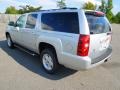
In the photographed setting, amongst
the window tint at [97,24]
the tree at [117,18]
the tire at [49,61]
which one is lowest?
the tree at [117,18]

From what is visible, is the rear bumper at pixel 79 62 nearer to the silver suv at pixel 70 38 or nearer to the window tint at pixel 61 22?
the silver suv at pixel 70 38

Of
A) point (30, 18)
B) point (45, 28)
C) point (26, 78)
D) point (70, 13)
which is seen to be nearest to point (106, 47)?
point (70, 13)

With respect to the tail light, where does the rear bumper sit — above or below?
below

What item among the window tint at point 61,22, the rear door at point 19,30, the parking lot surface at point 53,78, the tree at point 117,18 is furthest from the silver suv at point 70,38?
the tree at point 117,18

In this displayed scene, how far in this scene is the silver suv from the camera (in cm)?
436

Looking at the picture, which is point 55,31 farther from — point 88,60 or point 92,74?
point 92,74

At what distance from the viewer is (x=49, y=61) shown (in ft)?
18.0

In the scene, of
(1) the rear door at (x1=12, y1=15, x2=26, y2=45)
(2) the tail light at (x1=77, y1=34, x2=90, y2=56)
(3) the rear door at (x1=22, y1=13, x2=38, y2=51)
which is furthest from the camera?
(1) the rear door at (x1=12, y1=15, x2=26, y2=45)

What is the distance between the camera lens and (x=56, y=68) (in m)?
5.28

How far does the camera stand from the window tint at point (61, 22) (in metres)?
4.52

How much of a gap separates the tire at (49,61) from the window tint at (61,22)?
73 centimetres

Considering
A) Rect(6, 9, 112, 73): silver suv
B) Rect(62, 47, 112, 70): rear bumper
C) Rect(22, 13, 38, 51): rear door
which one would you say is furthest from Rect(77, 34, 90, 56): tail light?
Rect(22, 13, 38, 51): rear door

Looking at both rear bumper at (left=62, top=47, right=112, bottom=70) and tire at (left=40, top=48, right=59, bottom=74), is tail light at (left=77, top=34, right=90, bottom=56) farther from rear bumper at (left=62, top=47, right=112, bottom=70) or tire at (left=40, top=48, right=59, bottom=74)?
tire at (left=40, top=48, right=59, bottom=74)

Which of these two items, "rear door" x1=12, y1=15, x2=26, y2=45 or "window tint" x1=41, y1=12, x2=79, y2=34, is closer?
"window tint" x1=41, y1=12, x2=79, y2=34
